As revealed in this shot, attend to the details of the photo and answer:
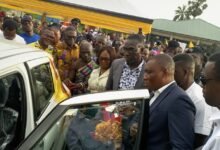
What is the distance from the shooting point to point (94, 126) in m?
2.47

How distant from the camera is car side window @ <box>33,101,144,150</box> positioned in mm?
2402

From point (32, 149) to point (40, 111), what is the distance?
1116 mm

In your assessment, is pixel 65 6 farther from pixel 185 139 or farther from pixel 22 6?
pixel 185 139

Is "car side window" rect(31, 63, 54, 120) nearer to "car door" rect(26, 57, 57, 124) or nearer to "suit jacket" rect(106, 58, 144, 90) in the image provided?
"car door" rect(26, 57, 57, 124)

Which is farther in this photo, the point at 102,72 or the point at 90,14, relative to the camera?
the point at 90,14

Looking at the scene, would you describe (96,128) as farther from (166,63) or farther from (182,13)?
(182,13)

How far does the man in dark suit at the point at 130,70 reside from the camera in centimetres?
457

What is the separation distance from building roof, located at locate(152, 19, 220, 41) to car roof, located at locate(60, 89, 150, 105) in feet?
160

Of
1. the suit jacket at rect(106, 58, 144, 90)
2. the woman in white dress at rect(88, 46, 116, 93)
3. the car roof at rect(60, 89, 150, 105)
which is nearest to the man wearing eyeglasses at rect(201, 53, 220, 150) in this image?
the car roof at rect(60, 89, 150, 105)

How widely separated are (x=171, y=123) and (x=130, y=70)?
201 centimetres

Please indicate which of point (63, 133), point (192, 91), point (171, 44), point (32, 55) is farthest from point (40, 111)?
point (171, 44)

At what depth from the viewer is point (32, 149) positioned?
224 cm

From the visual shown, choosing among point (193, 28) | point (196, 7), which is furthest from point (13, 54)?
point (196, 7)

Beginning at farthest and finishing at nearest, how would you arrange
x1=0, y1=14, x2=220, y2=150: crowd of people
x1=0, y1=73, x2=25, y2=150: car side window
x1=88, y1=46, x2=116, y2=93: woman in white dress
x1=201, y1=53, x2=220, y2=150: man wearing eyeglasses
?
x1=88, y1=46, x2=116, y2=93: woman in white dress
x1=0, y1=73, x2=25, y2=150: car side window
x1=0, y1=14, x2=220, y2=150: crowd of people
x1=201, y1=53, x2=220, y2=150: man wearing eyeglasses
